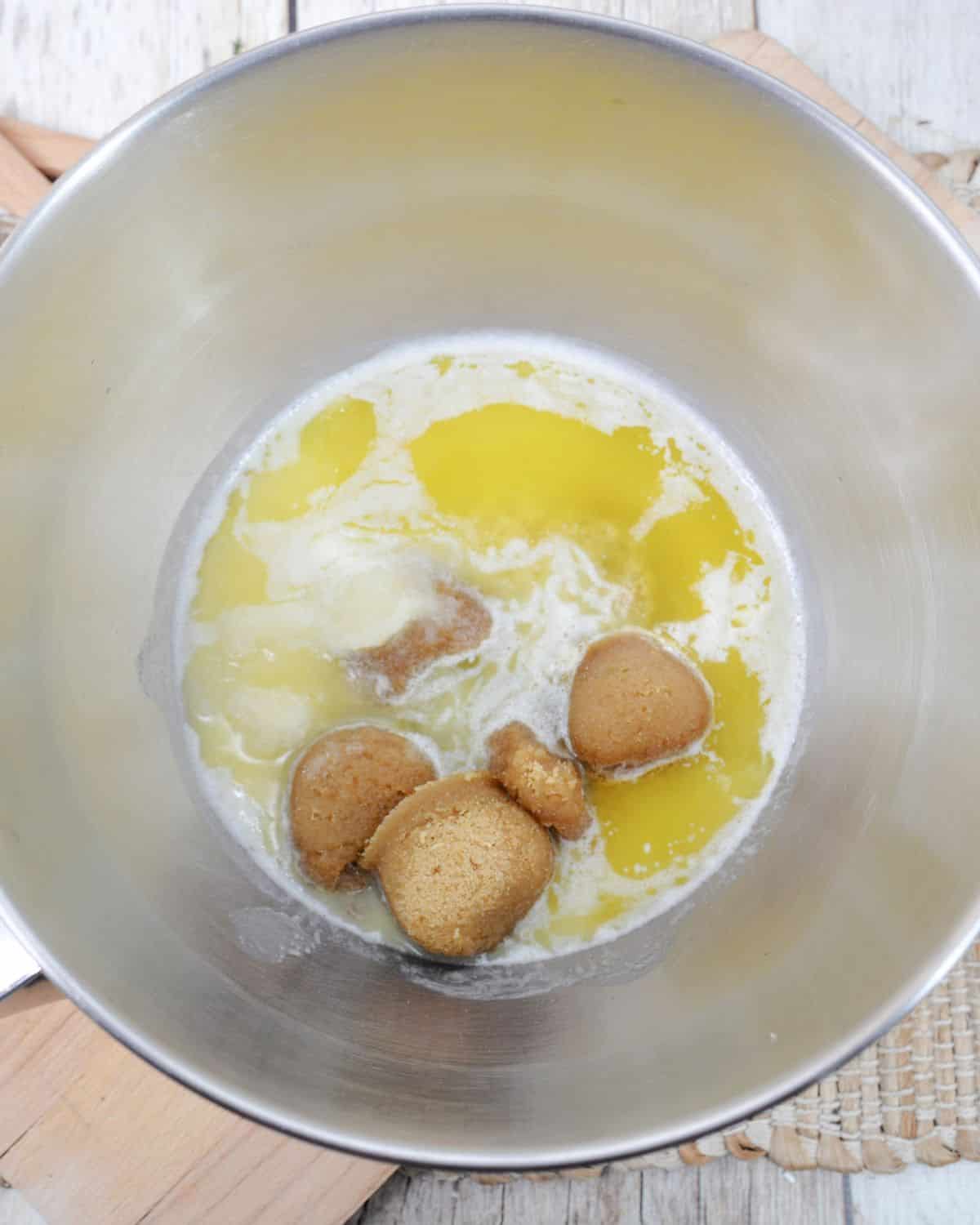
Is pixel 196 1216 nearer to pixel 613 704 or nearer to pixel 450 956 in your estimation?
pixel 450 956

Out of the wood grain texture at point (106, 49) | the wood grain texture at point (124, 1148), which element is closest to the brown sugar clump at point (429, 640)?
the wood grain texture at point (124, 1148)

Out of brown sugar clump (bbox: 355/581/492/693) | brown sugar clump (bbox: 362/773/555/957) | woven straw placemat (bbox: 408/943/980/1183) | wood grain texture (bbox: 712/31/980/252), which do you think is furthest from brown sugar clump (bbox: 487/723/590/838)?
wood grain texture (bbox: 712/31/980/252)

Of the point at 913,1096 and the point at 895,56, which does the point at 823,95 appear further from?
the point at 913,1096

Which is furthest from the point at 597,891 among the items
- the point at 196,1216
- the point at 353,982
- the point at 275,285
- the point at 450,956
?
the point at 275,285

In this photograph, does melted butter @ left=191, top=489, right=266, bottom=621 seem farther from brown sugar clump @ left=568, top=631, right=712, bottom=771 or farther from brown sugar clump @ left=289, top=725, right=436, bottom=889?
brown sugar clump @ left=568, top=631, right=712, bottom=771

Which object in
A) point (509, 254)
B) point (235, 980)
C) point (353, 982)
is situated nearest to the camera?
point (235, 980)
